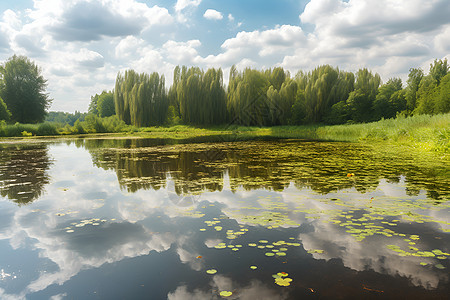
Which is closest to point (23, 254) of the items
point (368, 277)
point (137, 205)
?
point (137, 205)

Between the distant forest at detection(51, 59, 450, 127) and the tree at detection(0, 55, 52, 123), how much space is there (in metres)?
10.9

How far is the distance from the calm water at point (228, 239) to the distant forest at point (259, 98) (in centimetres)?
3561

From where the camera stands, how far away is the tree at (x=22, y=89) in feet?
129

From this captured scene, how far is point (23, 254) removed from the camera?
3.11 metres

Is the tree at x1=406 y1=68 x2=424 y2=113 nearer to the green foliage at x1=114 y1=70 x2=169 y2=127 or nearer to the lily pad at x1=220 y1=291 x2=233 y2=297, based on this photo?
the green foliage at x1=114 y1=70 x2=169 y2=127

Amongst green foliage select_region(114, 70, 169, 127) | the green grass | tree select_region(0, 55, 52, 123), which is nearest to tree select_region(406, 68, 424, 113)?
the green grass

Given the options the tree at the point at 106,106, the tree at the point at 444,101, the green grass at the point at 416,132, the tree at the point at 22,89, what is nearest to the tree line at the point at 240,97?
the tree at the point at 22,89

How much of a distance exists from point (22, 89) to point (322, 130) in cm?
4106

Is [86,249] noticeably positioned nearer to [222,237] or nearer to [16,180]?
[222,237]

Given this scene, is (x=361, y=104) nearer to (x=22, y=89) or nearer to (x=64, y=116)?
(x=22, y=89)

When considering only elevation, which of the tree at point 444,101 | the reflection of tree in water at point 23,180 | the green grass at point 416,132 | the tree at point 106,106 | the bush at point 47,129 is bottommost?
the reflection of tree in water at point 23,180

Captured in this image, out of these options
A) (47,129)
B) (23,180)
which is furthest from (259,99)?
(23,180)

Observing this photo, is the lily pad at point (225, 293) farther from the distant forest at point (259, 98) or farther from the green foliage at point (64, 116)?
the green foliage at point (64, 116)

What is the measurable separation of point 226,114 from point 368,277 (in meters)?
41.0
